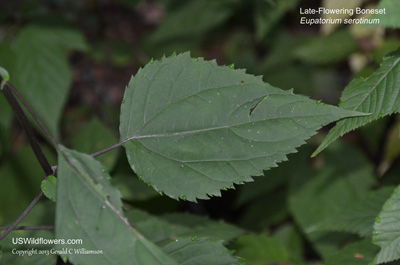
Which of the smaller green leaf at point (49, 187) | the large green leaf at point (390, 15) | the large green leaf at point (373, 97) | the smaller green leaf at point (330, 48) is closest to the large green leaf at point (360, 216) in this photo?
the large green leaf at point (373, 97)

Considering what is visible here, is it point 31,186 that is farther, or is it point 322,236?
point 31,186

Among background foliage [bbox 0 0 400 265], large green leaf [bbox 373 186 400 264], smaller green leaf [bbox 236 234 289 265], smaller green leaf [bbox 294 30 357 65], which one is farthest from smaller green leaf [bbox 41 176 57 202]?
smaller green leaf [bbox 294 30 357 65]

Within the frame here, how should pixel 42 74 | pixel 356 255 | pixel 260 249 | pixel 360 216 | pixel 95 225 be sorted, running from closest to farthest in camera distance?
pixel 95 225 → pixel 356 255 → pixel 360 216 → pixel 260 249 → pixel 42 74

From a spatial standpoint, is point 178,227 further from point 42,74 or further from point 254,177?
point 42,74

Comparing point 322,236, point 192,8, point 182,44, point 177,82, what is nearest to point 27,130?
point 177,82

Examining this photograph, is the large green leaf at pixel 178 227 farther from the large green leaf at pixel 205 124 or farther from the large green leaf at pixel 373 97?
the large green leaf at pixel 373 97

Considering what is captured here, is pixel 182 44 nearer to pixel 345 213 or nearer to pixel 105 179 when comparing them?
pixel 345 213

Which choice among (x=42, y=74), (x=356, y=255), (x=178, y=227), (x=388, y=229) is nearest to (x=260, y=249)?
(x=178, y=227)

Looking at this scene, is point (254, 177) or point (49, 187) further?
point (254, 177)
